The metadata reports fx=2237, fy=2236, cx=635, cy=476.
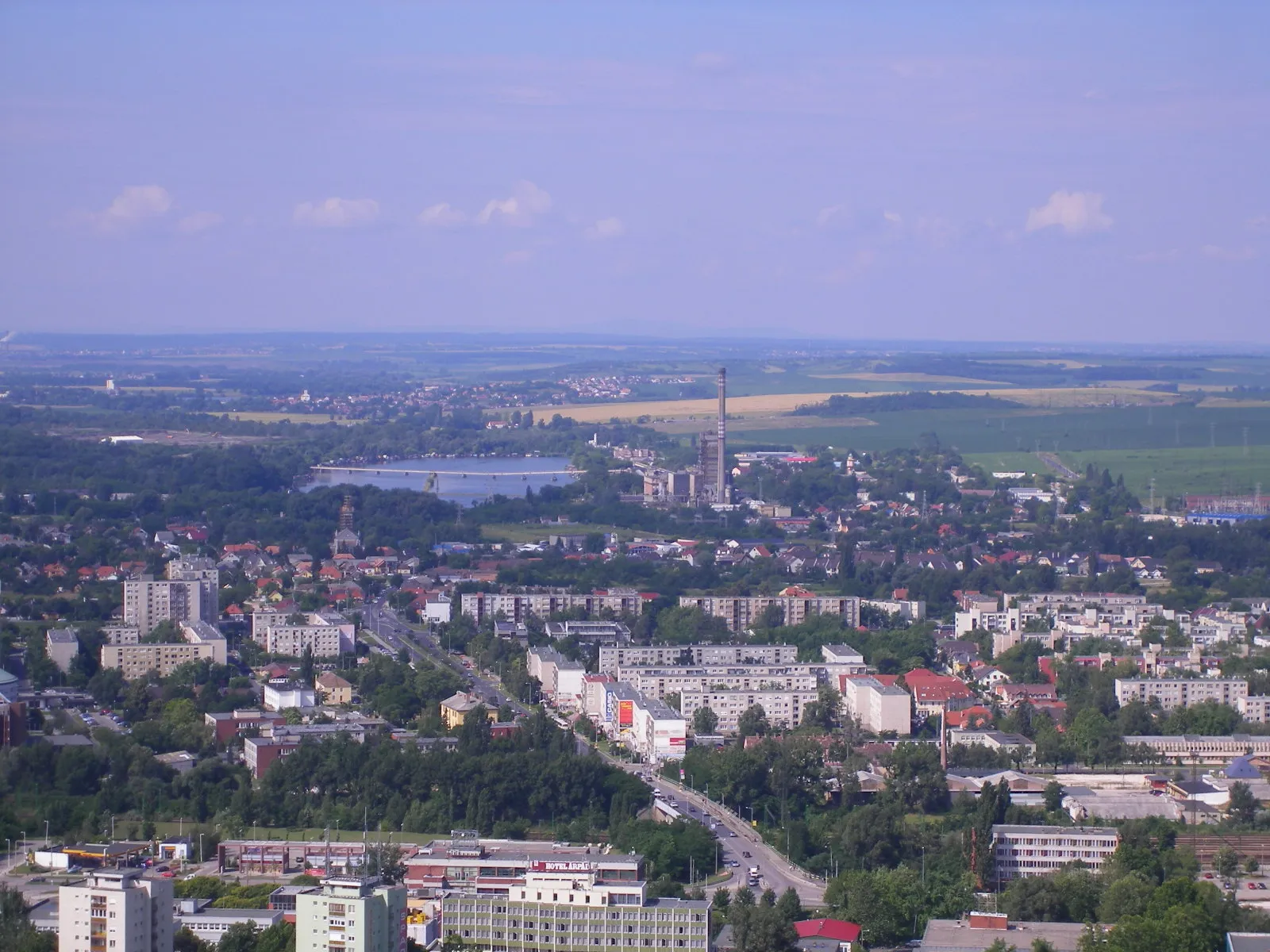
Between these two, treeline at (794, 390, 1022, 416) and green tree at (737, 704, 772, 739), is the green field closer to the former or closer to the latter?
treeline at (794, 390, 1022, 416)

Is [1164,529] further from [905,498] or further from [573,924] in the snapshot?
[573,924]

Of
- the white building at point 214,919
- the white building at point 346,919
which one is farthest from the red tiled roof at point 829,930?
the white building at point 214,919

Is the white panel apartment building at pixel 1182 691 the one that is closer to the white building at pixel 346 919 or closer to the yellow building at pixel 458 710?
the yellow building at pixel 458 710

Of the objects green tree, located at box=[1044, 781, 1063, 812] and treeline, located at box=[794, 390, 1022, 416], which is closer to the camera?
green tree, located at box=[1044, 781, 1063, 812]

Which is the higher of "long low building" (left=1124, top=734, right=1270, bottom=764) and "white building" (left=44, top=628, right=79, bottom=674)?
"white building" (left=44, top=628, right=79, bottom=674)

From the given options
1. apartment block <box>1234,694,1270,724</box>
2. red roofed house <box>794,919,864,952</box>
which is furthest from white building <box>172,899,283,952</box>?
apartment block <box>1234,694,1270,724</box>
